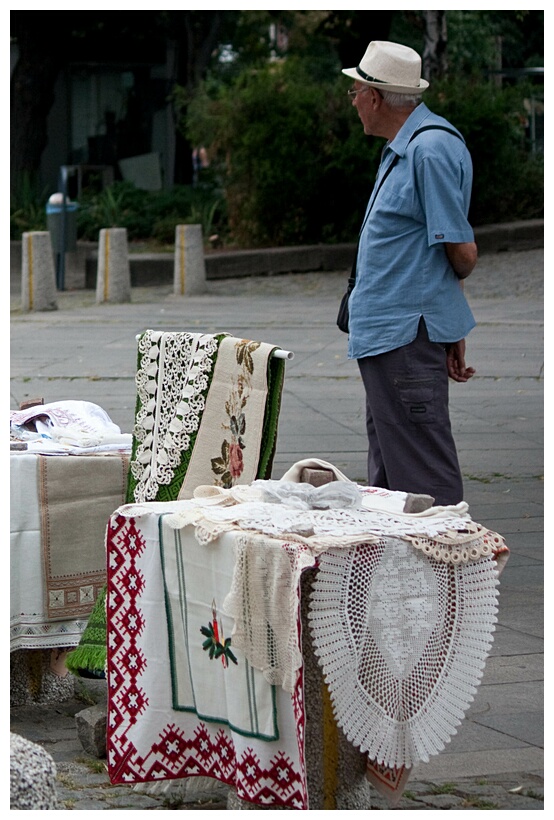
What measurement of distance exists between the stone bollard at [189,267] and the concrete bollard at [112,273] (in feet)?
2.61

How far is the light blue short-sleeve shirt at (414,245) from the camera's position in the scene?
4.81 m

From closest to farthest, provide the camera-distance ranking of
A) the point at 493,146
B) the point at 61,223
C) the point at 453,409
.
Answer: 1. the point at 453,409
2. the point at 61,223
3. the point at 493,146

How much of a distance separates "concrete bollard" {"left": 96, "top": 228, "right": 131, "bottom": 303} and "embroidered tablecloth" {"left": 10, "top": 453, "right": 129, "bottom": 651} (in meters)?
12.6

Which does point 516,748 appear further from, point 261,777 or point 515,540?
point 515,540

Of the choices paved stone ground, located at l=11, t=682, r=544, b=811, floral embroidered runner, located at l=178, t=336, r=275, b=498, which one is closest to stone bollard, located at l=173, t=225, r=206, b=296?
floral embroidered runner, located at l=178, t=336, r=275, b=498

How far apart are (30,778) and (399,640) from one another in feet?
3.22

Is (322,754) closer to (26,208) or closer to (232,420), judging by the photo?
(232,420)

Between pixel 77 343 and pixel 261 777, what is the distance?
1062 centimetres

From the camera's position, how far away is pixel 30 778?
10.2ft

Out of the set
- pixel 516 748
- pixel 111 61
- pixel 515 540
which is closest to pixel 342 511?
pixel 516 748

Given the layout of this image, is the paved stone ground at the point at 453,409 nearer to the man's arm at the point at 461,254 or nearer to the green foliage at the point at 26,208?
the man's arm at the point at 461,254

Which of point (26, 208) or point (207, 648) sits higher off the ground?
point (26, 208)

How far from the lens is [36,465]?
4.68m

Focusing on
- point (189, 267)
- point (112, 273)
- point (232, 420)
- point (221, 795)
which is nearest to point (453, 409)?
point (232, 420)
